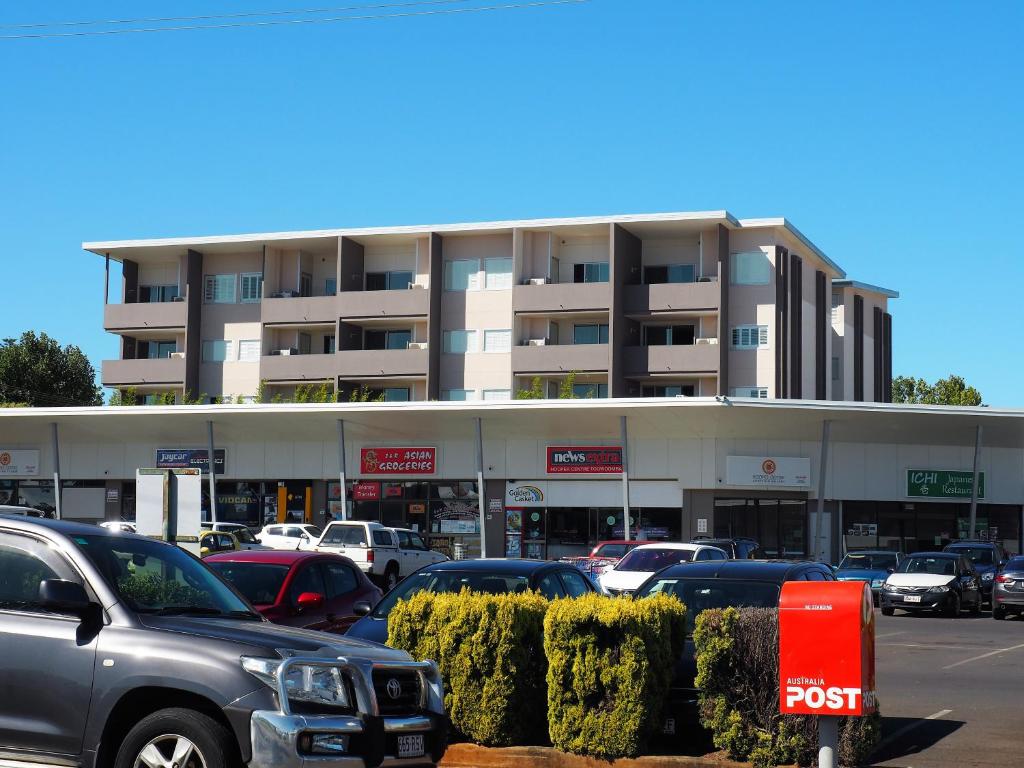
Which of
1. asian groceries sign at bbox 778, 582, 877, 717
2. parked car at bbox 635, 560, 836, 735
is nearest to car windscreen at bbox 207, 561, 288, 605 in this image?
parked car at bbox 635, 560, 836, 735

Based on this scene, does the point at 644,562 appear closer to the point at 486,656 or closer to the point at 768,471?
the point at 486,656

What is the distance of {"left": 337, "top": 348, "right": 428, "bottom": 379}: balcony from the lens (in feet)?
200

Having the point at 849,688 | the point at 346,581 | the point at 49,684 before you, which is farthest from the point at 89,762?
the point at 346,581

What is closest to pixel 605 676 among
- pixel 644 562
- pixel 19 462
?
pixel 644 562

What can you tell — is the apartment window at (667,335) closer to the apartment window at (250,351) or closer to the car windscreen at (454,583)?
the apartment window at (250,351)

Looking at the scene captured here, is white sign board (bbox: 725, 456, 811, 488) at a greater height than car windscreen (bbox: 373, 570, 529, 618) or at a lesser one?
greater

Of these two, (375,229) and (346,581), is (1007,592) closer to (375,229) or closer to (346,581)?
(346,581)

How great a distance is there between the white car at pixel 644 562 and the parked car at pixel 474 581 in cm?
1285

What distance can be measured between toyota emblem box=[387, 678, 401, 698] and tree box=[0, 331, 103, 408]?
270 feet

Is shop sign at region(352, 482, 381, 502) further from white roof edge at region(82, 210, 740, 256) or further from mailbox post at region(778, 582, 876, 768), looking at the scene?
mailbox post at region(778, 582, 876, 768)

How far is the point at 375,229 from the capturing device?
62.1m

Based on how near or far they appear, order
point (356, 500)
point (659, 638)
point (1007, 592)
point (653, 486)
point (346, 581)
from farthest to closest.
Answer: point (356, 500) < point (653, 486) < point (1007, 592) < point (346, 581) < point (659, 638)

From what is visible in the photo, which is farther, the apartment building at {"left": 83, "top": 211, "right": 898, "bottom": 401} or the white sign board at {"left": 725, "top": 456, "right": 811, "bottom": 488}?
the apartment building at {"left": 83, "top": 211, "right": 898, "bottom": 401}

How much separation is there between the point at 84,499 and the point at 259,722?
169 ft
